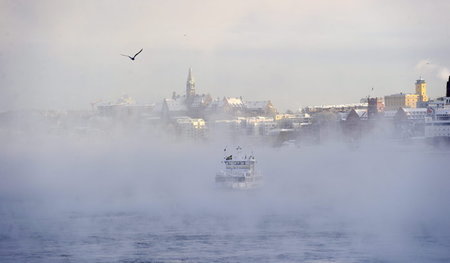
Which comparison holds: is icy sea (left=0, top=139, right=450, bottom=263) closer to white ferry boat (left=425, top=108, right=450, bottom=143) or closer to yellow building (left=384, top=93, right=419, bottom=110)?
white ferry boat (left=425, top=108, right=450, bottom=143)

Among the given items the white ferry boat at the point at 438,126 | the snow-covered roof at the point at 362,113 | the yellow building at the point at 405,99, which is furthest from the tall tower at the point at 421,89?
the white ferry boat at the point at 438,126

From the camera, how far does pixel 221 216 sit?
2386 cm

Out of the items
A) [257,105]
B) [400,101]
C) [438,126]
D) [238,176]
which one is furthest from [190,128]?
[238,176]

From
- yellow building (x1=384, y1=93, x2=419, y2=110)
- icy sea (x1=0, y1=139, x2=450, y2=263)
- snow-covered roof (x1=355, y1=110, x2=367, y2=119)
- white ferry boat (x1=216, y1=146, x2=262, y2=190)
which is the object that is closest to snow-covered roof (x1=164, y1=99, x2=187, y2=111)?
snow-covered roof (x1=355, y1=110, x2=367, y2=119)

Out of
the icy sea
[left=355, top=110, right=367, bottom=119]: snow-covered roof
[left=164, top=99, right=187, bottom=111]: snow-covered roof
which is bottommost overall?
the icy sea

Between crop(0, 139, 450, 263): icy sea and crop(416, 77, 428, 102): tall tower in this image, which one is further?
crop(416, 77, 428, 102): tall tower

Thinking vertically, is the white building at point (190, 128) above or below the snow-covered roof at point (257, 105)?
below

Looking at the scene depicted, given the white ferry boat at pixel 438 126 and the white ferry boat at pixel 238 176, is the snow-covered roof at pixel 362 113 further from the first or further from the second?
the white ferry boat at pixel 238 176

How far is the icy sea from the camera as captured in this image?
1886 cm

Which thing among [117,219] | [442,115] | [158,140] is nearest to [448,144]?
[442,115]

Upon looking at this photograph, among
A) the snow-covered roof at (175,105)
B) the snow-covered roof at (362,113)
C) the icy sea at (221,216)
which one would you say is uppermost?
the snow-covered roof at (175,105)

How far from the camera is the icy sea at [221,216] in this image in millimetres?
18859

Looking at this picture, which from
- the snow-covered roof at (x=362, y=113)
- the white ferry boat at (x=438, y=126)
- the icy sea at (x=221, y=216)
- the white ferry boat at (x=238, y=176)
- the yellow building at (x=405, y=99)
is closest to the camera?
the icy sea at (x=221, y=216)

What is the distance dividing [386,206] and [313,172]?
15.6 meters
